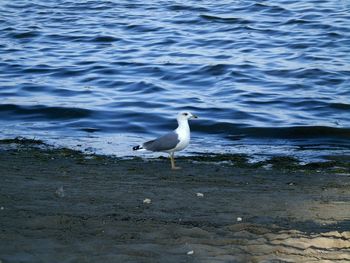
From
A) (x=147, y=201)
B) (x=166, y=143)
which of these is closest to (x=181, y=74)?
(x=166, y=143)

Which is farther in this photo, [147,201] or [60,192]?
Answer: [60,192]

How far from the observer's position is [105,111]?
14.3 meters

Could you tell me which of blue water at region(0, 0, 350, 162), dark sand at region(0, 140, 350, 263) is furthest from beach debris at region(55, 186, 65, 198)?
blue water at region(0, 0, 350, 162)

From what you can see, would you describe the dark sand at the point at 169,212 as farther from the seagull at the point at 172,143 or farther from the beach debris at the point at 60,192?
the seagull at the point at 172,143

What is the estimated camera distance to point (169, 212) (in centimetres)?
686

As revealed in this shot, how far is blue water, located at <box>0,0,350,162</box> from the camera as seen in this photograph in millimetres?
12820

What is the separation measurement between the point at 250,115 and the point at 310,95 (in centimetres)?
204

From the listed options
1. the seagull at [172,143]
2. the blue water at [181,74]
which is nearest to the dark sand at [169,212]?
the seagull at [172,143]

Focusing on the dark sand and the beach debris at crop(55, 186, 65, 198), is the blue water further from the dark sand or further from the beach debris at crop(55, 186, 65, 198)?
the beach debris at crop(55, 186, 65, 198)

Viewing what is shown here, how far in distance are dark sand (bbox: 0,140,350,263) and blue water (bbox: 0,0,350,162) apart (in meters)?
2.08

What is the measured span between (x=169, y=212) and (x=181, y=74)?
10.9 meters

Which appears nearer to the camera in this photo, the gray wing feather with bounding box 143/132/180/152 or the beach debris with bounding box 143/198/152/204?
the beach debris with bounding box 143/198/152/204

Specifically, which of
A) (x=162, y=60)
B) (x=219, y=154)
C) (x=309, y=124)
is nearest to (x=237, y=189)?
(x=219, y=154)

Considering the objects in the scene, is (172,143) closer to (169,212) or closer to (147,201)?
(147,201)
